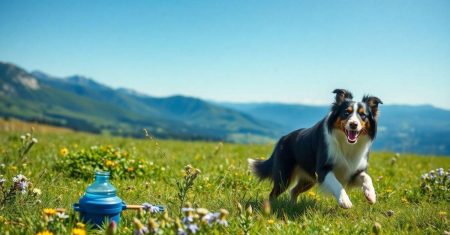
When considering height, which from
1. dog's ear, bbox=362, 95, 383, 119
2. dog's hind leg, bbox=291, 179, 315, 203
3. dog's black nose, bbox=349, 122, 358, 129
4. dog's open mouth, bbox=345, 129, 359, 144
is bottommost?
dog's hind leg, bbox=291, 179, 315, 203

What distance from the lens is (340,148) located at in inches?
246

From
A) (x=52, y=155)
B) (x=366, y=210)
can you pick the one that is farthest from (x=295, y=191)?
(x=52, y=155)

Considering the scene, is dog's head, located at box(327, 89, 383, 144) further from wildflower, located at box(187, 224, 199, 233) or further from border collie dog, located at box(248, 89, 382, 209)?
wildflower, located at box(187, 224, 199, 233)

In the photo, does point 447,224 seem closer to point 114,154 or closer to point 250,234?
point 250,234

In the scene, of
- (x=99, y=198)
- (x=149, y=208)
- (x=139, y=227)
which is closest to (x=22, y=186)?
(x=99, y=198)

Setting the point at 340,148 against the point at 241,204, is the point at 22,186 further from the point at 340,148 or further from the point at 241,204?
the point at 340,148

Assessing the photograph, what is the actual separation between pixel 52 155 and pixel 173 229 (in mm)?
8380

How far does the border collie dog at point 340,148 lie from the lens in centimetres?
596

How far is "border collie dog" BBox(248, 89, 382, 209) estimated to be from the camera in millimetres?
5965

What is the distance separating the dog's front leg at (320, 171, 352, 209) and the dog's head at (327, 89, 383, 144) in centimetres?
59

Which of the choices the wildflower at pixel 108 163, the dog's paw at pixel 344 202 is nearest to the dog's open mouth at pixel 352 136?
the dog's paw at pixel 344 202

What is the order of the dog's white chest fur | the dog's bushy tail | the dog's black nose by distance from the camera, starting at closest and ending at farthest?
the dog's black nose, the dog's white chest fur, the dog's bushy tail

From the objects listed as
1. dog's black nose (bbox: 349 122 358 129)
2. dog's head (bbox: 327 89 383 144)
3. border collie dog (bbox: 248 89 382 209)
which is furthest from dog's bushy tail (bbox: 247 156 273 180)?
dog's black nose (bbox: 349 122 358 129)

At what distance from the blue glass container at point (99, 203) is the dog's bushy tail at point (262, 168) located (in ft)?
12.6
